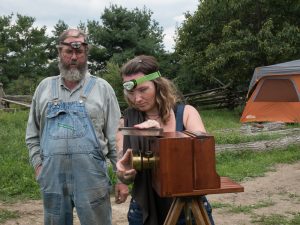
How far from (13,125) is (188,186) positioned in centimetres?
858

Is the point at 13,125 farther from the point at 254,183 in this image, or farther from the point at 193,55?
the point at 193,55

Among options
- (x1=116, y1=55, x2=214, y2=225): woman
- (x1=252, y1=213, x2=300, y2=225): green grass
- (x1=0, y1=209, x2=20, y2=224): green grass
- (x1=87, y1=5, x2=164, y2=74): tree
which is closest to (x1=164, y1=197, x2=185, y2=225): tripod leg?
(x1=116, y1=55, x2=214, y2=225): woman

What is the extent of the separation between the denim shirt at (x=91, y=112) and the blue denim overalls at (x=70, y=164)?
49mm

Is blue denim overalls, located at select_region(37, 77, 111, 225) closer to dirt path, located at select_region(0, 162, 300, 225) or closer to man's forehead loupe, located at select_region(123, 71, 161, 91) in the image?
man's forehead loupe, located at select_region(123, 71, 161, 91)

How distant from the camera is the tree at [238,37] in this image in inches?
602

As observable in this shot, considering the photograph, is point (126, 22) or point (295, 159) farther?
point (126, 22)

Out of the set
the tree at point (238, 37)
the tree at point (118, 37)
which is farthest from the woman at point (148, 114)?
the tree at point (118, 37)

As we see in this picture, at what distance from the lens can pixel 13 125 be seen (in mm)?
9797

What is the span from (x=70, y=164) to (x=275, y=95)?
34.5 feet

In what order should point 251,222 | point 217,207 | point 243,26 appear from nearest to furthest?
point 251,222 → point 217,207 → point 243,26

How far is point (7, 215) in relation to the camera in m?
4.67

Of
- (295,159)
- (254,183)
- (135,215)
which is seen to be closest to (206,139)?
(135,215)

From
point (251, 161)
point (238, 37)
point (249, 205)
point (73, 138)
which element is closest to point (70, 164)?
point (73, 138)

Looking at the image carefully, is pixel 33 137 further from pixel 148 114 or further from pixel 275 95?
pixel 275 95
